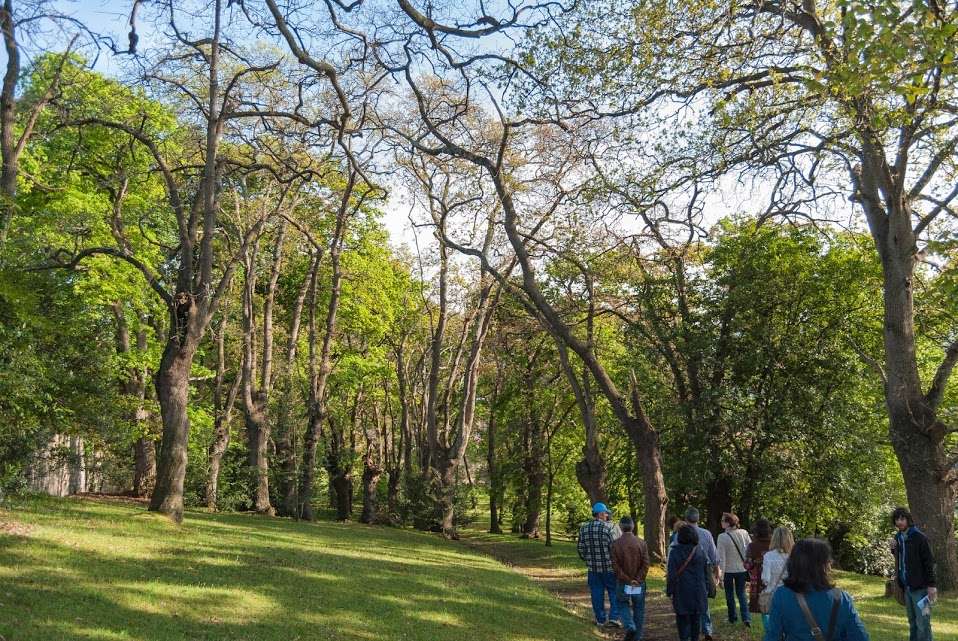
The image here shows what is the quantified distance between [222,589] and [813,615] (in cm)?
795

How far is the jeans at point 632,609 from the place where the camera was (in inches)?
426

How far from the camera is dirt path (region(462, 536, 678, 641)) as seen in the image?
12.5 m

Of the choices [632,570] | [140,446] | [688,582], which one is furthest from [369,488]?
[688,582]

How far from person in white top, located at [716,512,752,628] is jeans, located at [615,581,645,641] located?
2002mm

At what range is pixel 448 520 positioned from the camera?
3055 cm

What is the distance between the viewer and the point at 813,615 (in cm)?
478

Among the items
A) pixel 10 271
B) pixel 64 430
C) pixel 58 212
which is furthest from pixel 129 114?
pixel 10 271

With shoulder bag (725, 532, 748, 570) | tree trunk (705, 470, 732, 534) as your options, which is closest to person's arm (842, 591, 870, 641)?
shoulder bag (725, 532, 748, 570)

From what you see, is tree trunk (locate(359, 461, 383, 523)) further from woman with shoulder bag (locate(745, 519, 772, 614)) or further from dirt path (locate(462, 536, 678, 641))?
woman with shoulder bag (locate(745, 519, 772, 614))

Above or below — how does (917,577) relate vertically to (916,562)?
below

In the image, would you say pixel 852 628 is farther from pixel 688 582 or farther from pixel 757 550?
pixel 757 550

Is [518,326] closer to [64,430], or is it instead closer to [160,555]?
[64,430]

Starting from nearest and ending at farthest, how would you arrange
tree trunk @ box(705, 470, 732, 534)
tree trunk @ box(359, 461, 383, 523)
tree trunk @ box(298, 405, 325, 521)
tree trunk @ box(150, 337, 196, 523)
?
tree trunk @ box(150, 337, 196, 523)
tree trunk @ box(705, 470, 732, 534)
tree trunk @ box(298, 405, 325, 521)
tree trunk @ box(359, 461, 383, 523)

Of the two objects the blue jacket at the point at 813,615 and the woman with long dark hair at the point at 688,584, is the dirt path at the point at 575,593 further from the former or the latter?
the blue jacket at the point at 813,615
